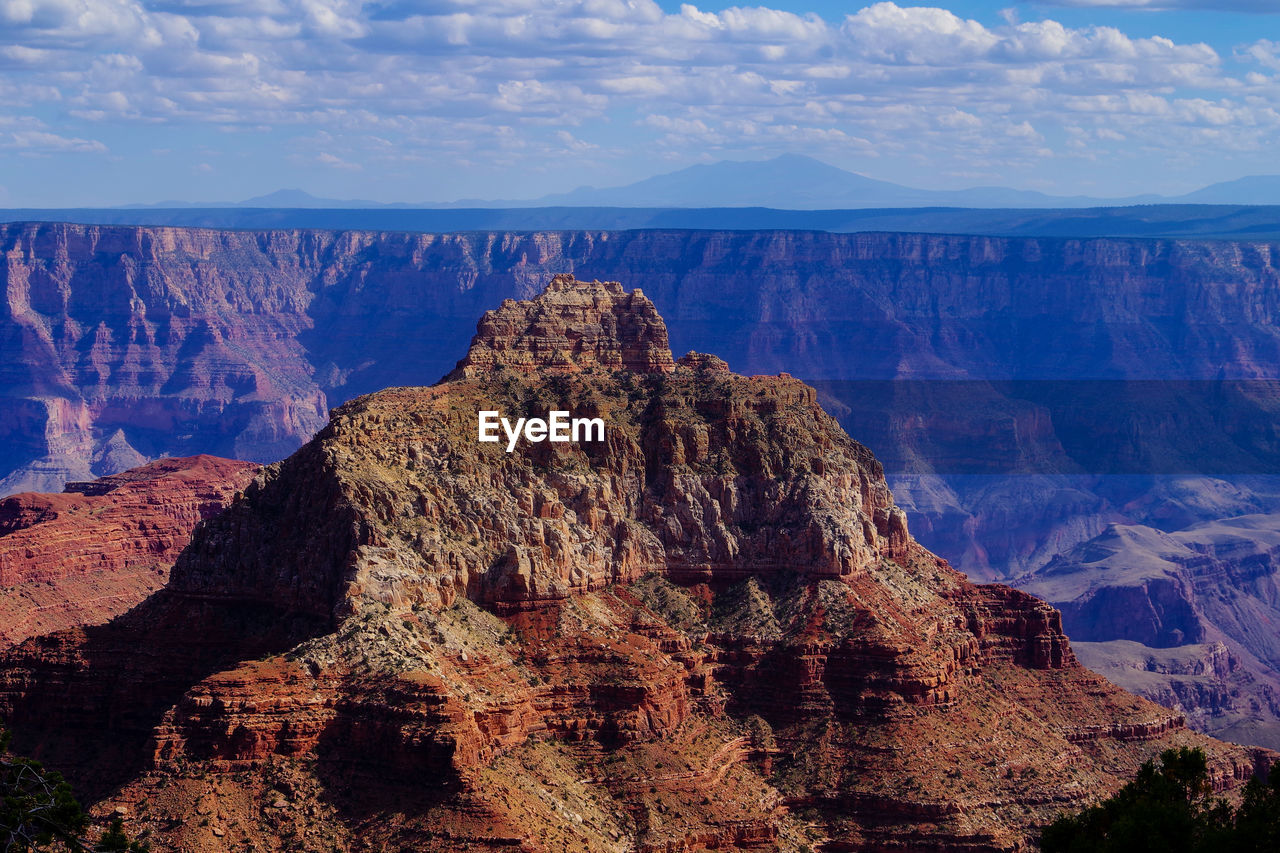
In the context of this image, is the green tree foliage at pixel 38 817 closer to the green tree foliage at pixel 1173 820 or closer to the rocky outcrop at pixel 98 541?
the green tree foliage at pixel 1173 820

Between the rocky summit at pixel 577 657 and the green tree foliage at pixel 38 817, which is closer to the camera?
the green tree foliage at pixel 38 817

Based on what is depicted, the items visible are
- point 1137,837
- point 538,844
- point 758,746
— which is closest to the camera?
point 1137,837

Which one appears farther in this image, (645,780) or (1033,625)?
(1033,625)

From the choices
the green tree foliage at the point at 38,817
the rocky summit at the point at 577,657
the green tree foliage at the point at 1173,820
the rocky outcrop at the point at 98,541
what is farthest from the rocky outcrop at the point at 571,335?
the green tree foliage at the point at 1173,820

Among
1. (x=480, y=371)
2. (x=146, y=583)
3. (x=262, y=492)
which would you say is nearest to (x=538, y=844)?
(x=262, y=492)

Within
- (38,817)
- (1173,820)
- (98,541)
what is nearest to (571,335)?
(98,541)

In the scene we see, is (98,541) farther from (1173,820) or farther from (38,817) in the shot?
(1173,820)

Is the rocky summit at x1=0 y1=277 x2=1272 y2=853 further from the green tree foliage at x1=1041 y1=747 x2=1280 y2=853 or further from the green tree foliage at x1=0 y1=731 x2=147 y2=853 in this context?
the green tree foliage at x1=1041 y1=747 x2=1280 y2=853

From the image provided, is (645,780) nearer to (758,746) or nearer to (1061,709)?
(758,746)
